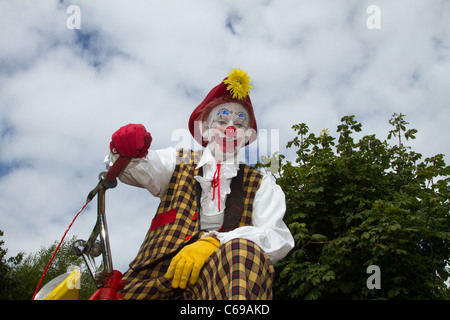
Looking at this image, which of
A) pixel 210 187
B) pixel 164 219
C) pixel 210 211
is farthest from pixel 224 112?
pixel 164 219

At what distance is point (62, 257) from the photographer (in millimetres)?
13133

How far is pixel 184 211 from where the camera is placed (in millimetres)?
2064

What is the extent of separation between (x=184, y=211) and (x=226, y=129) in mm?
614

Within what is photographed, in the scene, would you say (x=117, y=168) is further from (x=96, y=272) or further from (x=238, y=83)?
(x=238, y=83)

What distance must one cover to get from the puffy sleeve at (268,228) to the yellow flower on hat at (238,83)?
21.6 inches

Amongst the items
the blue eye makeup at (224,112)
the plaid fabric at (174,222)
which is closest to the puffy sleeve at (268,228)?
the plaid fabric at (174,222)

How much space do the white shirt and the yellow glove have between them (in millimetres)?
334

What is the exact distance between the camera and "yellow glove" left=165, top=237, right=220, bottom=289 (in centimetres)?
163

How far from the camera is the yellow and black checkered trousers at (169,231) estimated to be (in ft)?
6.13

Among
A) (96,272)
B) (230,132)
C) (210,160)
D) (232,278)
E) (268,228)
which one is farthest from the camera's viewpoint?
(230,132)

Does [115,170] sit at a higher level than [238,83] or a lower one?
lower

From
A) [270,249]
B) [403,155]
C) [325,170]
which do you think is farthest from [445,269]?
[270,249]
